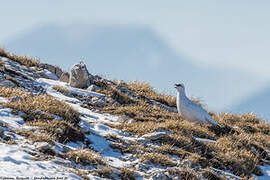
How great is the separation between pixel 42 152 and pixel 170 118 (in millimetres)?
6266

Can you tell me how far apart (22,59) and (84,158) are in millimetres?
9210

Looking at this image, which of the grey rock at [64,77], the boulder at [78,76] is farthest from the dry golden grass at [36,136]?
the grey rock at [64,77]

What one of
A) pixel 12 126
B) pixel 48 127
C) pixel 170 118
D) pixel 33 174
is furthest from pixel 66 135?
pixel 170 118

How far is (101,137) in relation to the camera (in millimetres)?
11547

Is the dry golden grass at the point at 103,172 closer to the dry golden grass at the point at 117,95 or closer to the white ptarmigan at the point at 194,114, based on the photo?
the white ptarmigan at the point at 194,114

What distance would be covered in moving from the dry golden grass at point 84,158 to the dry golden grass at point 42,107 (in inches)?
67.2

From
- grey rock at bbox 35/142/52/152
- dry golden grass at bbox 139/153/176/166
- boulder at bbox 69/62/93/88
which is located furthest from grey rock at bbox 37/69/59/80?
grey rock at bbox 35/142/52/152

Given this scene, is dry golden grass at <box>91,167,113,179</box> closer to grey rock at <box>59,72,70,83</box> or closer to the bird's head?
the bird's head

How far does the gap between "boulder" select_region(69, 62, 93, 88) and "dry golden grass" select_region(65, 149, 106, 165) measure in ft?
22.4

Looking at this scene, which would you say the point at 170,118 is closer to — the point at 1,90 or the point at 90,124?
the point at 90,124

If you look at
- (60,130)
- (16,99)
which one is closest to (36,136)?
(60,130)

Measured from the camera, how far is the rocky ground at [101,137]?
9.41 metres

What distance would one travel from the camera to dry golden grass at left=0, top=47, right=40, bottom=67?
17.8 metres

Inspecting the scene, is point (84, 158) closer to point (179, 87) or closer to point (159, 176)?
point (159, 176)
